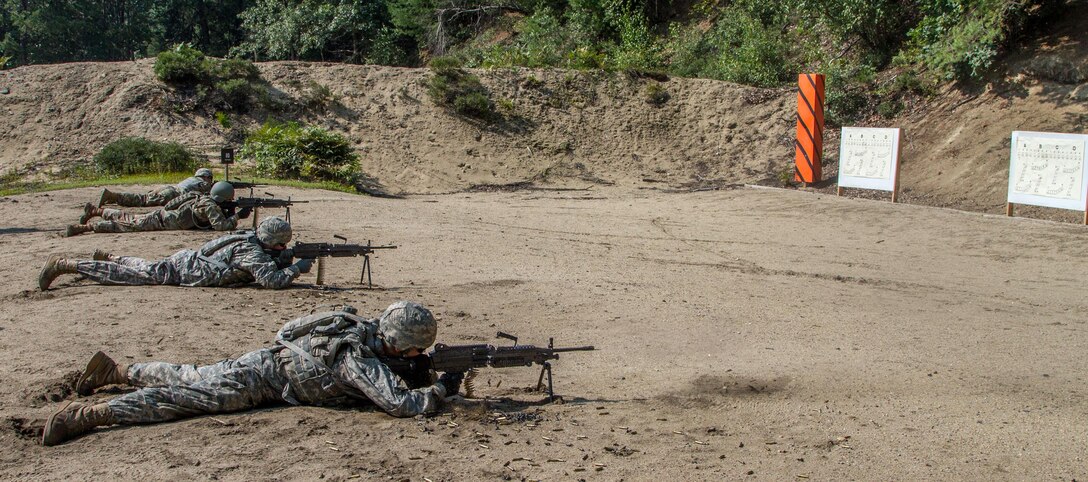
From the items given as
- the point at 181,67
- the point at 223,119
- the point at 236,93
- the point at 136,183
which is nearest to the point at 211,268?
the point at 136,183

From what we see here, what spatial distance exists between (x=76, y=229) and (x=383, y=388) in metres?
8.67

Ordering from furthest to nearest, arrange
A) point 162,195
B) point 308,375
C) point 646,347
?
point 162,195, point 646,347, point 308,375

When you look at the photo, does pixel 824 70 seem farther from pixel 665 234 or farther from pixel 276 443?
pixel 276 443

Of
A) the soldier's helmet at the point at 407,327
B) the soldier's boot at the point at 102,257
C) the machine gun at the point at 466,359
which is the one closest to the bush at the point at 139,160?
the soldier's boot at the point at 102,257

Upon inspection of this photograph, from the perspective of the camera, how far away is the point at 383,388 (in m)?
5.80

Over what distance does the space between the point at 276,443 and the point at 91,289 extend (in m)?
4.97

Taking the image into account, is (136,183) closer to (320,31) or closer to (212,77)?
(212,77)

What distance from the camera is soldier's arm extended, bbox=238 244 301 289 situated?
955 centimetres

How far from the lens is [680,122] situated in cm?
2502

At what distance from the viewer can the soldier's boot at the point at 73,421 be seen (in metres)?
5.28

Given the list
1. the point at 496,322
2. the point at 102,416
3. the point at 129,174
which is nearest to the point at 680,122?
the point at 129,174

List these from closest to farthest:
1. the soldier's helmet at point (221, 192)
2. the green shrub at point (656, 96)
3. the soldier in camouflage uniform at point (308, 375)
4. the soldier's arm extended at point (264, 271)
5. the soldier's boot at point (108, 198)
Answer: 1. the soldier in camouflage uniform at point (308, 375)
2. the soldier's arm extended at point (264, 271)
3. the soldier's helmet at point (221, 192)
4. the soldier's boot at point (108, 198)
5. the green shrub at point (656, 96)

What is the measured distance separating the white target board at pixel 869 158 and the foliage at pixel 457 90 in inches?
389

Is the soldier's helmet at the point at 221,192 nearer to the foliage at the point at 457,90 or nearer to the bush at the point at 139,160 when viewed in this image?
the bush at the point at 139,160
